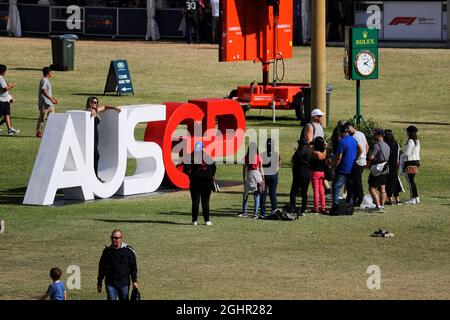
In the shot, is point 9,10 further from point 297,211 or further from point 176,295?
point 176,295

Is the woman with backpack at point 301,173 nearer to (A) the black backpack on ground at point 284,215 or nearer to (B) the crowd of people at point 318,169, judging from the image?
(B) the crowd of people at point 318,169

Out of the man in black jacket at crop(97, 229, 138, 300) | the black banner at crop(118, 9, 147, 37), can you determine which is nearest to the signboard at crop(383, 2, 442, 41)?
the black banner at crop(118, 9, 147, 37)

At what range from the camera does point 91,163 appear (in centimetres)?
2991

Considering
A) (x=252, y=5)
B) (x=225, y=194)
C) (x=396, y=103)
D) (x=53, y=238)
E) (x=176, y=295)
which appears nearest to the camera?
(x=176, y=295)

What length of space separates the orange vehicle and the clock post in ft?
19.8

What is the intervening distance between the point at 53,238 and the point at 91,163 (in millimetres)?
3982

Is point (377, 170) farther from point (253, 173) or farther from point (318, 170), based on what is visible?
point (253, 173)

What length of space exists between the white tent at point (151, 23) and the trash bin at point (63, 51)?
7.47 m

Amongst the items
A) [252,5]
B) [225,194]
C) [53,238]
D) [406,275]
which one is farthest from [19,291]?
[252,5]

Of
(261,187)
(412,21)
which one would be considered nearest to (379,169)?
(261,187)

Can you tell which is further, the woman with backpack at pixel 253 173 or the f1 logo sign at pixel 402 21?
the f1 logo sign at pixel 402 21

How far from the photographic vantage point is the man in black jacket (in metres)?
19.6

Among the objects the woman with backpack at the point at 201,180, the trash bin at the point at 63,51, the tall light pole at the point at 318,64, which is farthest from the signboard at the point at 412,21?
the woman with backpack at the point at 201,180

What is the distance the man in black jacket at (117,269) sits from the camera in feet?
64.3
